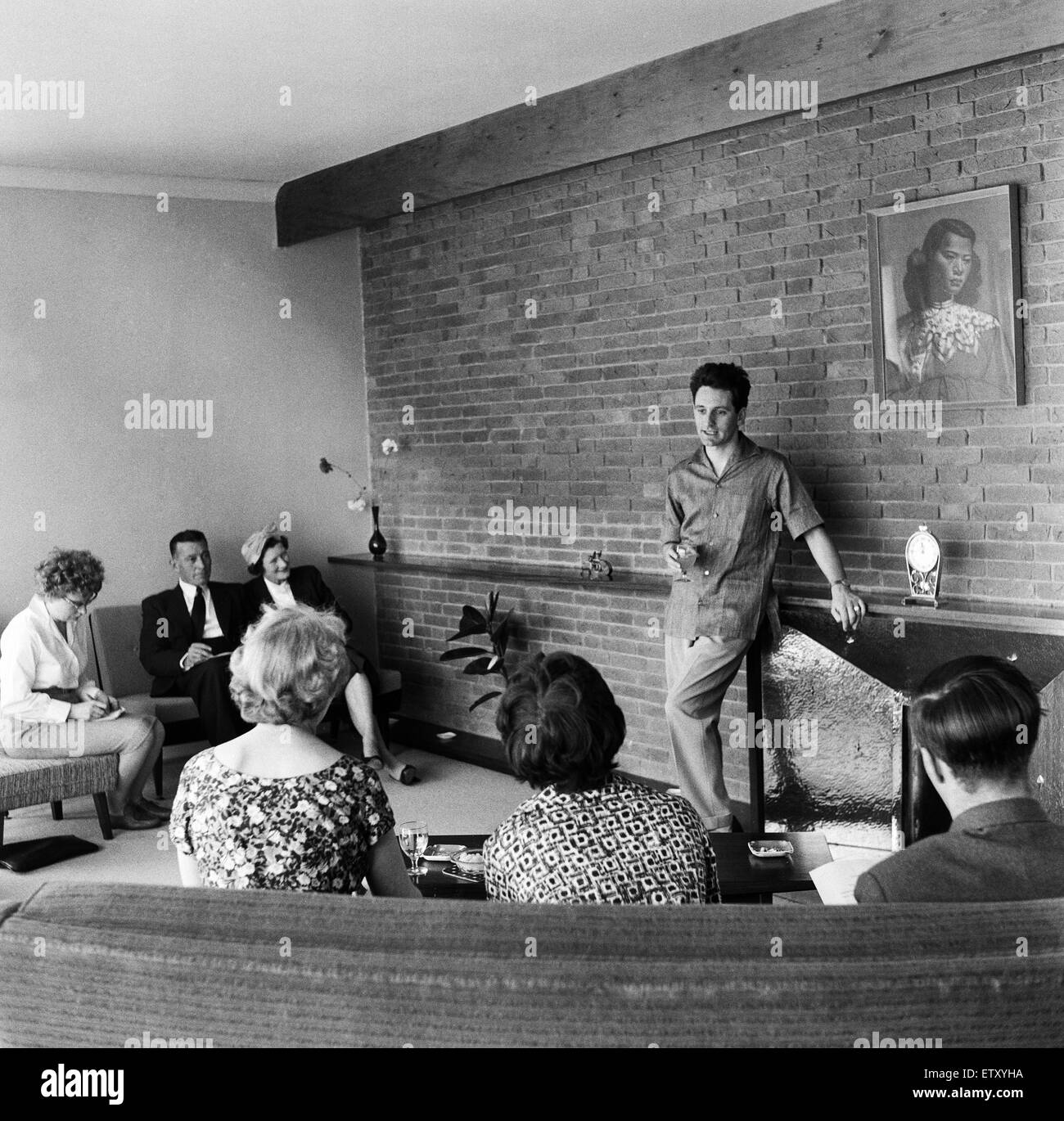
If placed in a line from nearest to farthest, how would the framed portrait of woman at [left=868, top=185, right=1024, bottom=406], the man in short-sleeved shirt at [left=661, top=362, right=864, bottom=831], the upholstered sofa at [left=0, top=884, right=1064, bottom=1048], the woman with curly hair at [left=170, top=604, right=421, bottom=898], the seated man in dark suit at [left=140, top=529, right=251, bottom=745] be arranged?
the upholstered sofa at [left=0, top=884, right=1064, bottom=1048]
the woman with curly hair at [left=170, top=604, right=421, bottom=898]
the framed portrait of woman at [left=868, top=185, right=1024, bottom=406]
the man in short-sleeved shirt at [left=661, top=362, right=864, bottom=831]
the seated man in dark suit at [left=140, top=529, right=251, bottom=745]

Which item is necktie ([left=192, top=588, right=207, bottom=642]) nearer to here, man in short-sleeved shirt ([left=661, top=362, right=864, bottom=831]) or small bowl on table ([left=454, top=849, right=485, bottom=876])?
man in short-sleeved shirt ([left=661, top=362, right=864, bottom=831])

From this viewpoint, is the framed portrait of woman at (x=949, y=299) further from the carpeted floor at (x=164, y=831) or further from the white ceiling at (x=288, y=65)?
the carpeted floor at (x=164, y=831)

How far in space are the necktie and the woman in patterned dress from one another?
417cm

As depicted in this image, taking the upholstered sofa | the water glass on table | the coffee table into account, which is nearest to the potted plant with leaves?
the coffee table

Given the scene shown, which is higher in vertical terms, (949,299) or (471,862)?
(949,299)

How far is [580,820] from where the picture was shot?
7.43 ft

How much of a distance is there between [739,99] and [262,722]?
3.30 m

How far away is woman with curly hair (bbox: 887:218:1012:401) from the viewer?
4.33 m

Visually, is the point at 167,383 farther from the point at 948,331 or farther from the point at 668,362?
the point at 948,331

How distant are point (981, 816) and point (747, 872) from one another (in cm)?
120

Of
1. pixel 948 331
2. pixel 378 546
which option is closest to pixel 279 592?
pixel 378 546

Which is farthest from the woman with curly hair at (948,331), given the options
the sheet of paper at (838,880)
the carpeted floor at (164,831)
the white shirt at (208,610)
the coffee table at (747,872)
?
the white shirt at (208,610)
